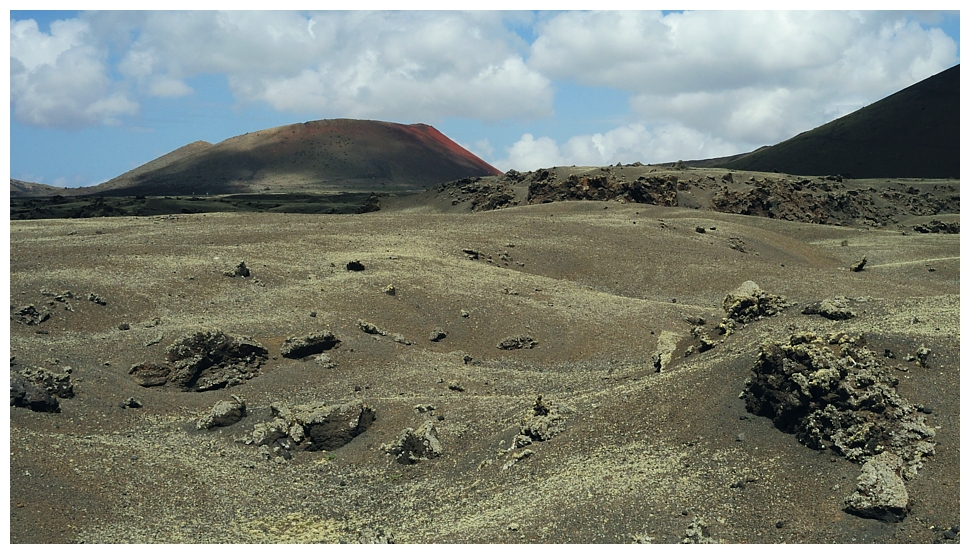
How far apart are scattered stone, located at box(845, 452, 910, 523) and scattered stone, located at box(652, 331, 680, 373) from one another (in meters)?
4.97

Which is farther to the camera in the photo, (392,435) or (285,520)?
(392,435)

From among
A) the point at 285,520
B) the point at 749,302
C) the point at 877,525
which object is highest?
the point at 749,302

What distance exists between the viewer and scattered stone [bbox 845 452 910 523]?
25.6 feet

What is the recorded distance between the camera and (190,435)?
12.4 meters

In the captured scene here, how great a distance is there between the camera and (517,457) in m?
10.3

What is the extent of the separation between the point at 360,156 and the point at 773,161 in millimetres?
57849

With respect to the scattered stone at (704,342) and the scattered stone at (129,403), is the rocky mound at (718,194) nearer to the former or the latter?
the scattered stone at (704,342)

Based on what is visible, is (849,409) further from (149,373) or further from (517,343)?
(149,373)

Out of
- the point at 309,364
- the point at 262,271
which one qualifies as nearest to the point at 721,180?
the point at 262,271

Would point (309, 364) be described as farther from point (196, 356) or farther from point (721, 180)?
point (721, 180)

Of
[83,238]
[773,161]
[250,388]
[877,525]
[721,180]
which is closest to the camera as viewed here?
[877,525]

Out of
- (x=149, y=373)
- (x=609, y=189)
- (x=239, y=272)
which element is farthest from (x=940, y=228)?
(x=149, y=373)

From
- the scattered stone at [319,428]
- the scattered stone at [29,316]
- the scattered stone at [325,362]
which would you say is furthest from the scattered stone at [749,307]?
the scattered stone at [29,316]

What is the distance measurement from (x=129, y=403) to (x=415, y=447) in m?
4.91
